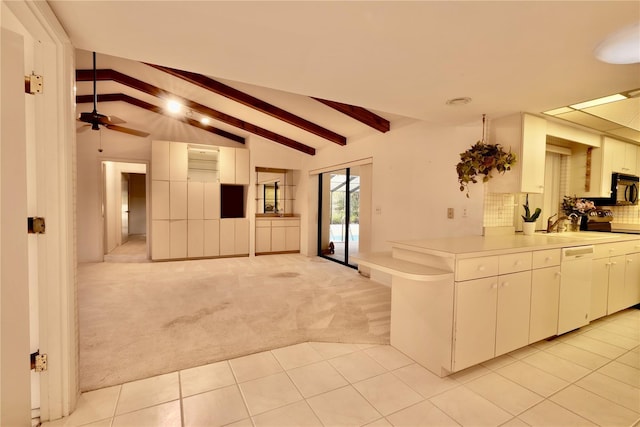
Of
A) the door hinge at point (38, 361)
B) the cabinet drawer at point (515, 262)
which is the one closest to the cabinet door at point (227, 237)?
A: the door hinge at point (38, 361)

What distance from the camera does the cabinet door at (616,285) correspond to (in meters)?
2.93

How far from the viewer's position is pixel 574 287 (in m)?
2.57

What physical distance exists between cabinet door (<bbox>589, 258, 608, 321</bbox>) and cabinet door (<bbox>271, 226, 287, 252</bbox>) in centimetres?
548

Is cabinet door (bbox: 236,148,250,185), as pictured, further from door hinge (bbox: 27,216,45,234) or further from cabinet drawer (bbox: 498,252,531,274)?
cabinet drawer (bbox: 498,252,531,274)

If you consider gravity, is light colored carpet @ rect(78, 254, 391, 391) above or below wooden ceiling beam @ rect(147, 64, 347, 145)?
below

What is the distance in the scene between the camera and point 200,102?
17.0 feet

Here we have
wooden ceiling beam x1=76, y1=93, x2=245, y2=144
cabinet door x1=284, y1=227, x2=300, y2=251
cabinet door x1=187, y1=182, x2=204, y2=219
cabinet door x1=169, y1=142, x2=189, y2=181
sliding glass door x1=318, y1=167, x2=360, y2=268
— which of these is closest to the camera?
wooden ceiling beam x1=76, y1=93, x2=245, y2=144

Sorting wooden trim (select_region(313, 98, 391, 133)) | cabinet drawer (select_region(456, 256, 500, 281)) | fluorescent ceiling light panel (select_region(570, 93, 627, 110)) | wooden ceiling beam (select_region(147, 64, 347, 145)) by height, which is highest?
wooden ceiling beam (select_region(147, 64, 347, 145))

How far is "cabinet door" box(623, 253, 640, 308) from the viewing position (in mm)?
3084

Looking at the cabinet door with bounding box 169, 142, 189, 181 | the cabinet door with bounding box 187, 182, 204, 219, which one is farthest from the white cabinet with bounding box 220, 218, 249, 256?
the cabinet door with bounding box 169, 142, 189, 181

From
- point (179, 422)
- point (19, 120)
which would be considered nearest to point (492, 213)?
point (179, 422)

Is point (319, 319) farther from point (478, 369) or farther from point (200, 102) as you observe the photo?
point (200, 102)

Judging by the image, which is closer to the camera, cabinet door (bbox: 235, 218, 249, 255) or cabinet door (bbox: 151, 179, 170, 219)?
cabinet door (bbox: 151, 179, 170, 219)

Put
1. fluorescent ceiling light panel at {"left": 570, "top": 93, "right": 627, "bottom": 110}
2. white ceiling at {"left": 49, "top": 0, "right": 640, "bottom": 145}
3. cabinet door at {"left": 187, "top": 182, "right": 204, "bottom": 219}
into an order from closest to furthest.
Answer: white ceiling at {"left": 49, "top": 0, "right": 640, "bottom": 145}
fluorescent ceiling light panel at {"left": 570, "top": 93, "right": 627, "bottom": 110}
cabinet door at {"left": 187, "top": 182, "right": 204, "bottom": 219}
